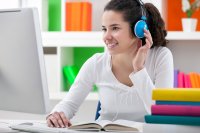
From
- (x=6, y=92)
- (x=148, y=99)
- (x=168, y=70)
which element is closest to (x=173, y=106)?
(x=6, y=92)

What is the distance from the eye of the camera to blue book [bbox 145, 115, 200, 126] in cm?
101

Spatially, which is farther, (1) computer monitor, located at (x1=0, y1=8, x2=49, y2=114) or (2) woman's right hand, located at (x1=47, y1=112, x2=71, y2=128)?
(2) woman's right hand, located at (x1=47, y1=112, x2=71, y2=128)

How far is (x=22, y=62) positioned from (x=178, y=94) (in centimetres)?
61

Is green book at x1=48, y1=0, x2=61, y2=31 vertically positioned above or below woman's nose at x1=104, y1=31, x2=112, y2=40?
below

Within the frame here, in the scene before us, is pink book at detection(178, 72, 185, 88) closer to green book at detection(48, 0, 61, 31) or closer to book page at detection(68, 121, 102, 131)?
green book at detection(48, 0, 61, 31)

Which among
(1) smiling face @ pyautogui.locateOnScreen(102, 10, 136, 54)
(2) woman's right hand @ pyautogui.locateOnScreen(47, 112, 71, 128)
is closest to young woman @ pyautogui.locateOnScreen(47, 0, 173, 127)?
(1) smiling face @ pyautogui.locateOnScreen(102, 10, 136, 54)

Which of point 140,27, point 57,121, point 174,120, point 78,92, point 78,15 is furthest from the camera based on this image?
point 78,15

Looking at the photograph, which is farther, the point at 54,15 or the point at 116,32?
the point at 54,15

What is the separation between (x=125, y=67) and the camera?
6.81ft

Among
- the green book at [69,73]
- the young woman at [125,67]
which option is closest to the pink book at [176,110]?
the young woman at [125,67]

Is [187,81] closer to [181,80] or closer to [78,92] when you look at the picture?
[181,80]

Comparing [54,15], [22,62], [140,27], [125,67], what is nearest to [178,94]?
[22,62]

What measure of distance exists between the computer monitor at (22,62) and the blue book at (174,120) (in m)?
0.49

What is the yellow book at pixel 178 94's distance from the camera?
102cm
